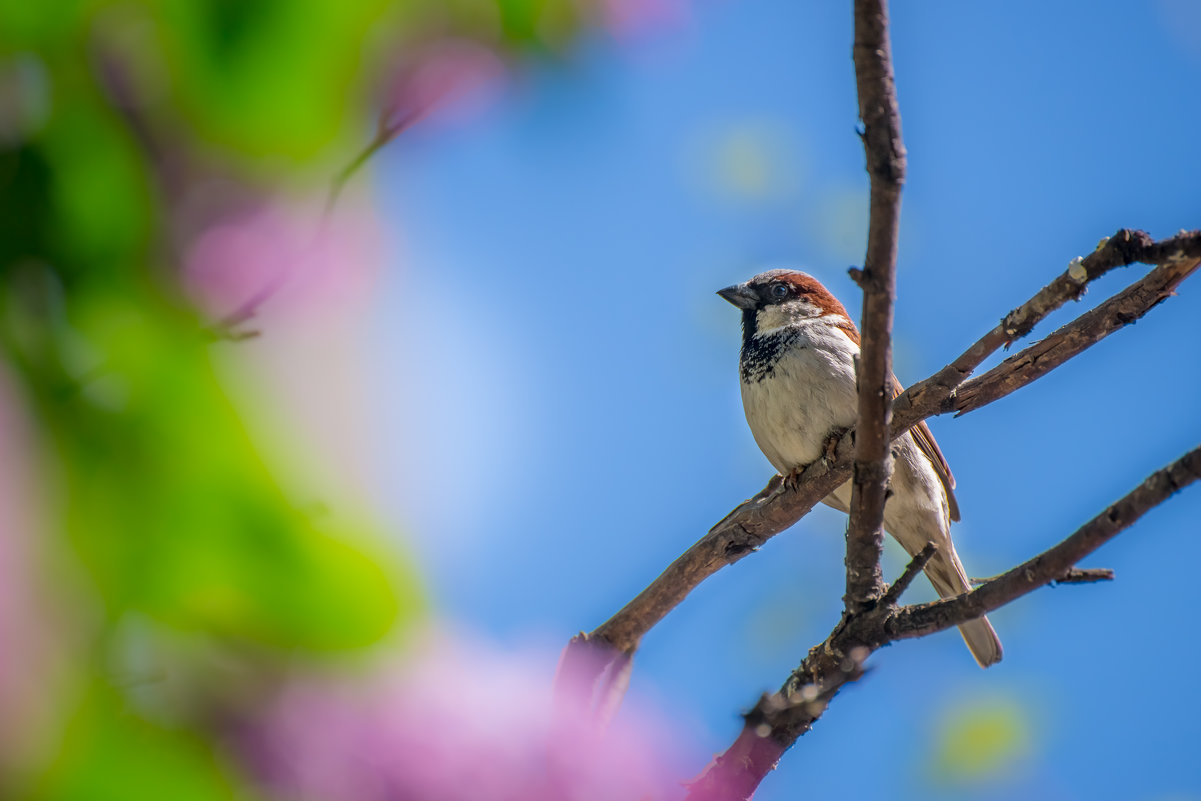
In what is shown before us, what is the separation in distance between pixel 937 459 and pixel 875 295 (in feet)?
6.93

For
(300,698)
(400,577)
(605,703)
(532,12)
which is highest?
(532,12)

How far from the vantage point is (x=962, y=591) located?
142 inches

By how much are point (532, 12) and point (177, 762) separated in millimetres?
440

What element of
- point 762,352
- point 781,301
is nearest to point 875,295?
point 762,352

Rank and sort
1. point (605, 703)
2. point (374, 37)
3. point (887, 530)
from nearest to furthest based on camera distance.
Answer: point (374, 37) < point (605, 703) < point (887, 530)

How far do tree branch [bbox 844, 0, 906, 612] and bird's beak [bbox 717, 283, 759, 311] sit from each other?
6.69ft

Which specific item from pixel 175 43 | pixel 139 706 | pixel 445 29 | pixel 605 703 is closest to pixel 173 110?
pixel 175 43

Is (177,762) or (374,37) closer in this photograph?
(177,762)

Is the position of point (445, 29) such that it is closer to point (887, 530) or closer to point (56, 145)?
point (56, 145)

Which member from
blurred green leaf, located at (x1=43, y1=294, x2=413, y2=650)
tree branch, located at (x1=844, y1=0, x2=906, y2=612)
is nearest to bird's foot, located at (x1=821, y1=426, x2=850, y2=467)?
tree branch, located at (x1=844, y1=0, x2=906, y2=612)

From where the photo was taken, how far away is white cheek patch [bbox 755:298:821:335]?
394 cm

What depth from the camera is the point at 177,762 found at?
42 cm

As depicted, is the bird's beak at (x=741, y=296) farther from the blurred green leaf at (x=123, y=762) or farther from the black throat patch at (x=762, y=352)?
the blurred green leaf at (x=123, y=762)

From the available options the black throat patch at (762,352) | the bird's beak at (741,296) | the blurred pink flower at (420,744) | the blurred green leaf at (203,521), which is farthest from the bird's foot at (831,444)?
the blurred green leaf at (203,521)
